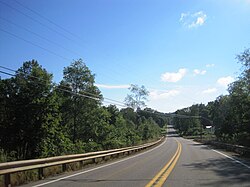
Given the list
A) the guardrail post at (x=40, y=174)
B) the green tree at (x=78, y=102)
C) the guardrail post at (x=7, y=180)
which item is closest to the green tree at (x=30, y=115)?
the green tree at (x=78, y=102)

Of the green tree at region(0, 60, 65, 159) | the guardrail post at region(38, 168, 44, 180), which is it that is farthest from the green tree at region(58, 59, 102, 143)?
the guardrail post at region(38, 168, 44, 180)

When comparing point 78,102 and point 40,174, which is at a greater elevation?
point 78,102

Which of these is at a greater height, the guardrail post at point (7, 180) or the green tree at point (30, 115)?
the green tree at point (30, 115)

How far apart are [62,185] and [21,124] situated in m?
30.0

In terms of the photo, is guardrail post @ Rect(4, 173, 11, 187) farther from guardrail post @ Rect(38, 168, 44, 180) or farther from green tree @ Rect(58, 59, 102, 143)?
green tree @ Rect(58, 59, 102, 143)

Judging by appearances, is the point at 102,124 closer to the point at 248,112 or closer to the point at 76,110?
the point at 76,110

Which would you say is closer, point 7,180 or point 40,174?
point 7,180

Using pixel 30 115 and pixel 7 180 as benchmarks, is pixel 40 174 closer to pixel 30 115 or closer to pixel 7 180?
pixel 7 180

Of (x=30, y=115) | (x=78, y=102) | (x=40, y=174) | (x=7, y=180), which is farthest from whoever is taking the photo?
(x=78, y=102)

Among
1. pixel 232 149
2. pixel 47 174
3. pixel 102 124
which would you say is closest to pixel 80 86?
pixel 102 124

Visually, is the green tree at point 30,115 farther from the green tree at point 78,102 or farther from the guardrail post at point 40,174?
the guardrail post at point 40,174

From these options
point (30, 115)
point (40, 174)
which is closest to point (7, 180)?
point (40, 174)

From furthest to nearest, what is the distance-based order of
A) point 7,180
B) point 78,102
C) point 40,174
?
1. point 78,102
2. point 40,174
3. point 7,180

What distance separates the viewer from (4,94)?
42.5m
